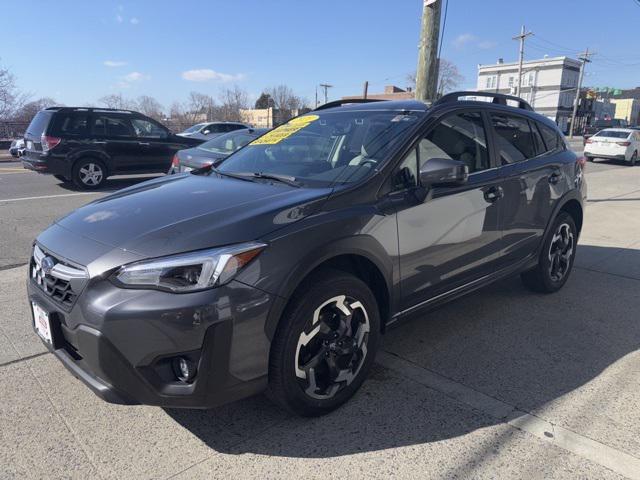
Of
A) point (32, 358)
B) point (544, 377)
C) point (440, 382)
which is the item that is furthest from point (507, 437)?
point (32, 358)

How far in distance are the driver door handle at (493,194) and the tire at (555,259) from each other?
3.37 ft

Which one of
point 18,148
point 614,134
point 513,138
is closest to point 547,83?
point 614,134

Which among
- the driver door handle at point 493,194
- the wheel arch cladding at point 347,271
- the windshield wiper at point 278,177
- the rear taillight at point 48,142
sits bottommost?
the wheel arch cladding at point 347,271

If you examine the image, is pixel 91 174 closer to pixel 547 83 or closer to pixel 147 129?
pixel 147 129

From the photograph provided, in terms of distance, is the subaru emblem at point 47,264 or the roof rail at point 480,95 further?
the roof rail at point 480,95

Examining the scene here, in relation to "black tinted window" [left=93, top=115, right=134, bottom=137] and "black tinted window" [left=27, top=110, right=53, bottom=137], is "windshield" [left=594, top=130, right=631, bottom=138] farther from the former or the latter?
"black tinted window" [left=27, top=110, right=53, bottom=137]

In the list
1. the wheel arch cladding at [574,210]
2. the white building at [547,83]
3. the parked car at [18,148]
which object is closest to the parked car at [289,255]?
Answer: the wheel arch cladding at [574,210]

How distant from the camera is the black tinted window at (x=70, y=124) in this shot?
10828mm

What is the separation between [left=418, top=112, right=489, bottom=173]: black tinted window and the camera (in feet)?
10.9

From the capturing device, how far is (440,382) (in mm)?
3160

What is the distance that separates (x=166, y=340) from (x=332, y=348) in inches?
37.0

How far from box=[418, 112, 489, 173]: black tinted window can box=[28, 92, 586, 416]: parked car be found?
0.01 m

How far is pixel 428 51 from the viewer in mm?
6367

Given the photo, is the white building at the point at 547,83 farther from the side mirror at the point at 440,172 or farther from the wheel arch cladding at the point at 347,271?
the wheel arch cladding at the point at 347,271
